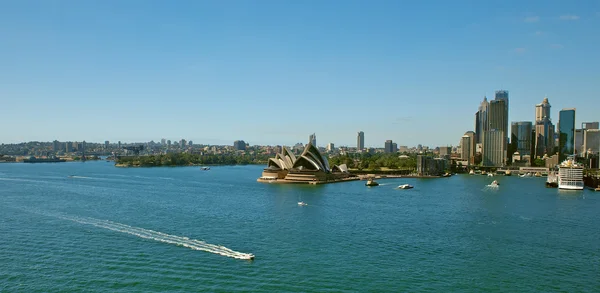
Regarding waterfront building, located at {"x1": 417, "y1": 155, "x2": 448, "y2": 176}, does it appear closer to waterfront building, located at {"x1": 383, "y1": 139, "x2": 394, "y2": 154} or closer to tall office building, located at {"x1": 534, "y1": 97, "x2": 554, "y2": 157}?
tall office building, located at {"x1": 534, "y1": 97, "x2": 554, "y2": 157}

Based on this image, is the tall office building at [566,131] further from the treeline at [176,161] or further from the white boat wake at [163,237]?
the white boat wake at [163,237]

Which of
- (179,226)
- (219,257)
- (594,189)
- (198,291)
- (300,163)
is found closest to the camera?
(198,291)

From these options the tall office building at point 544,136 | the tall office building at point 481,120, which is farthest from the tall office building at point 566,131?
the tall office building at point 481,120

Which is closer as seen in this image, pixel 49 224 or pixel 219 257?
pixel 219 257

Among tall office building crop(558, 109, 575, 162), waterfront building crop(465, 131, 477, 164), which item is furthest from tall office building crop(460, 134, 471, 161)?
tall office building crop(558, 109, 575, 162)

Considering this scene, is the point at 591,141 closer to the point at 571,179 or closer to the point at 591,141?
the point at 591,141

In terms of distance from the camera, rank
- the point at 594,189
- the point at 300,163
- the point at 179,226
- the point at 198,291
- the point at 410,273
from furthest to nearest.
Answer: the point at 300,163 < the point at 594,189 < the point at 179,226 < the point at 410,273 < the point at 198,291

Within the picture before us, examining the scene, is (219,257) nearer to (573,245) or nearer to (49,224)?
(49,224)

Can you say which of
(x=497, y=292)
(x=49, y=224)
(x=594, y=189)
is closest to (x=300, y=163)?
(x=594, y=189)
